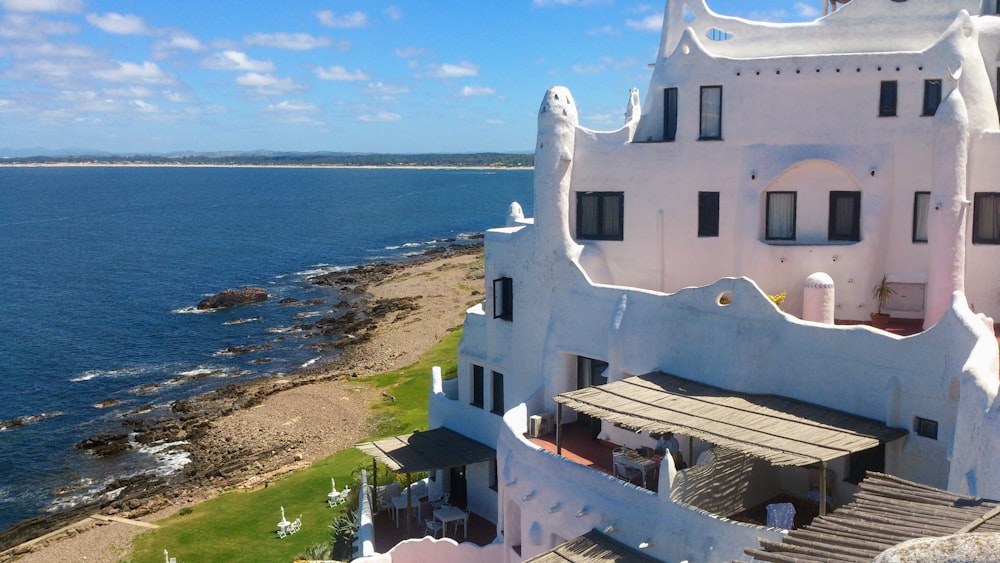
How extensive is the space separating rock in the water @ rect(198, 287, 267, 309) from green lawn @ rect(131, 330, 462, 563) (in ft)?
141

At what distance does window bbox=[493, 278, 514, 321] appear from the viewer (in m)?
28.5

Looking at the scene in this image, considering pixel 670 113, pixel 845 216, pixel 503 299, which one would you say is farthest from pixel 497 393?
pixel 845 216

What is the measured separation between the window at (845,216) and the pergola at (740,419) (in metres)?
7.21

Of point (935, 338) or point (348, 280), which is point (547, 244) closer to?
point (935, 338)

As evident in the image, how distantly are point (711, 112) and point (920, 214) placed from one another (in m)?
6.68

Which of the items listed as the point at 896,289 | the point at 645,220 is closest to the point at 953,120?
the point at 896,289

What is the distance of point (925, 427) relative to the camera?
17.4 m

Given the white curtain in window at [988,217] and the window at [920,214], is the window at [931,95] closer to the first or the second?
the window at [920,214]

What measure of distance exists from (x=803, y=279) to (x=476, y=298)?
205 feet

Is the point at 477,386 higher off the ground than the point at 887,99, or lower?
lower

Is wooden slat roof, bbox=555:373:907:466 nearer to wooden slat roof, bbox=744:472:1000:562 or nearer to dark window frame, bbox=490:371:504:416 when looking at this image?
wooden slat roof, bbox=744:472:1000:562

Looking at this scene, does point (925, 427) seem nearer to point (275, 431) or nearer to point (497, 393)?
point (497, 393)

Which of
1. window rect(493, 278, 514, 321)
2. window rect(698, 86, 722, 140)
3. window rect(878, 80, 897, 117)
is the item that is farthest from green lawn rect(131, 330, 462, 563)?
window rect(878, 80, 897, 117)

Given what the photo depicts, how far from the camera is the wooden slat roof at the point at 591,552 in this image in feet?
59.7
